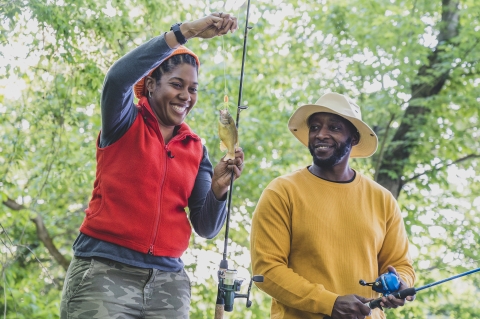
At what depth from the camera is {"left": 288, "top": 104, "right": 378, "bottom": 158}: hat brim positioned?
117 inches

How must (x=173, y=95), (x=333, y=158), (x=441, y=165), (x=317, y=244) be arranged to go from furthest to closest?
(x=441, y=165) < (x=333, y=158) < (x=317, y=244) < (x=173, y=95)

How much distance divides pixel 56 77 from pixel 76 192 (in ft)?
10.2

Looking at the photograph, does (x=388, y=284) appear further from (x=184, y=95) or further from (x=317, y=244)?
(x=184, y=95)

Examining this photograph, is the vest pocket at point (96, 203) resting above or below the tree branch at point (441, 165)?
below

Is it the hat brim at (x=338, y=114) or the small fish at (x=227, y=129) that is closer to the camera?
the small fish at (x=227, y=129)

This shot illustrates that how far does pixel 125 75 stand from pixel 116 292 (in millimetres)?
717

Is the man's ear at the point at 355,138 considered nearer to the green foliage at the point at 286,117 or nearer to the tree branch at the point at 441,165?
the green foliage at the point at 286,117

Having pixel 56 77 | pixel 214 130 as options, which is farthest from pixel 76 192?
pixel 56 77

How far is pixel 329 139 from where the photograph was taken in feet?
9.45

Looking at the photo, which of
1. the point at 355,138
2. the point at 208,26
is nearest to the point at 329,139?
the point at 355,138

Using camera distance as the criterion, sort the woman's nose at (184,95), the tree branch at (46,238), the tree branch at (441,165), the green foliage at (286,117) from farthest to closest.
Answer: the tree branch at (46,238)
the tree branch at (441,165)
the green foliage at (286,117)
the woman's nose at (184,95)

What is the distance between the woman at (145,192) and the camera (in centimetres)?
214

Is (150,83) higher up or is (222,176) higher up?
(150,83)

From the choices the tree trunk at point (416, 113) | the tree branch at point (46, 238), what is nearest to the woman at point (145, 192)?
the tree trunk at point (416, 113)
